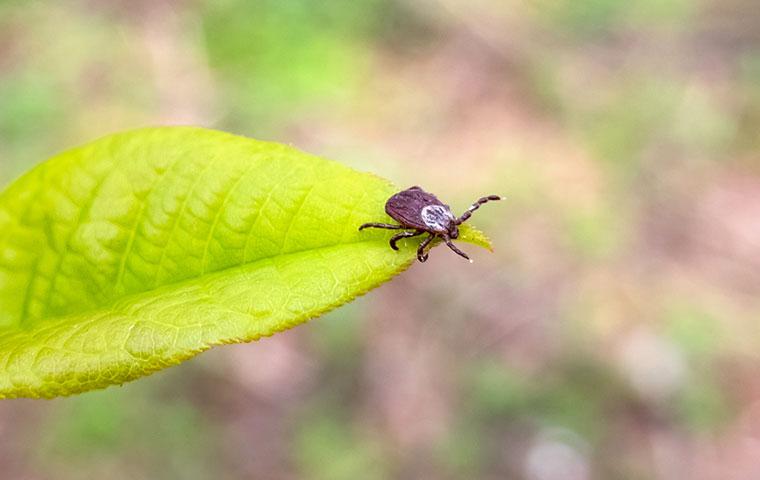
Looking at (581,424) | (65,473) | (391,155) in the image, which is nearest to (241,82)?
(391,155)

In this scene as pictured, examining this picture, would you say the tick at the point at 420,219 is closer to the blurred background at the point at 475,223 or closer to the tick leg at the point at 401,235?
the tick leg at the point at 401,235

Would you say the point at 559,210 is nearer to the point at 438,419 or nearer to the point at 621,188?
the point at 621,188

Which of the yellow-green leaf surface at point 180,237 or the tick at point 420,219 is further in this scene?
the tick at point 420,219

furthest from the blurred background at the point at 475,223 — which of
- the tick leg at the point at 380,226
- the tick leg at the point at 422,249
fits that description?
the tick leg at the point at 380,226

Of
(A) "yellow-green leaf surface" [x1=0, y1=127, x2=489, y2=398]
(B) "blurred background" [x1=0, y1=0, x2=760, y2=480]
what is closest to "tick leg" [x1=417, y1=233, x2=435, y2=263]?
(A) "yellow-green leaf surface" [x1=0, y1=127, x2=489, y2=398]

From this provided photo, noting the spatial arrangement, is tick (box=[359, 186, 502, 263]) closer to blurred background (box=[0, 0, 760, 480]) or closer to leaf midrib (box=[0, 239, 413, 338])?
leaf midrib (box=[0, 239, 413, 338])

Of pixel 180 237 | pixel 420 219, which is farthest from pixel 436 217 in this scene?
pixel 180 237

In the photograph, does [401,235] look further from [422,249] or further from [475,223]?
[475,223]

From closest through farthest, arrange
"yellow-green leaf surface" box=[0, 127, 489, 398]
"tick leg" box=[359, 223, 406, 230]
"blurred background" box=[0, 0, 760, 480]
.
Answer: "yellow-green leaf surface" box=[0, 127, 489, 398]
"tick leg" box=[359, 223, 406, 230]
"blurred background" box=[0, 0, 760, 480]
